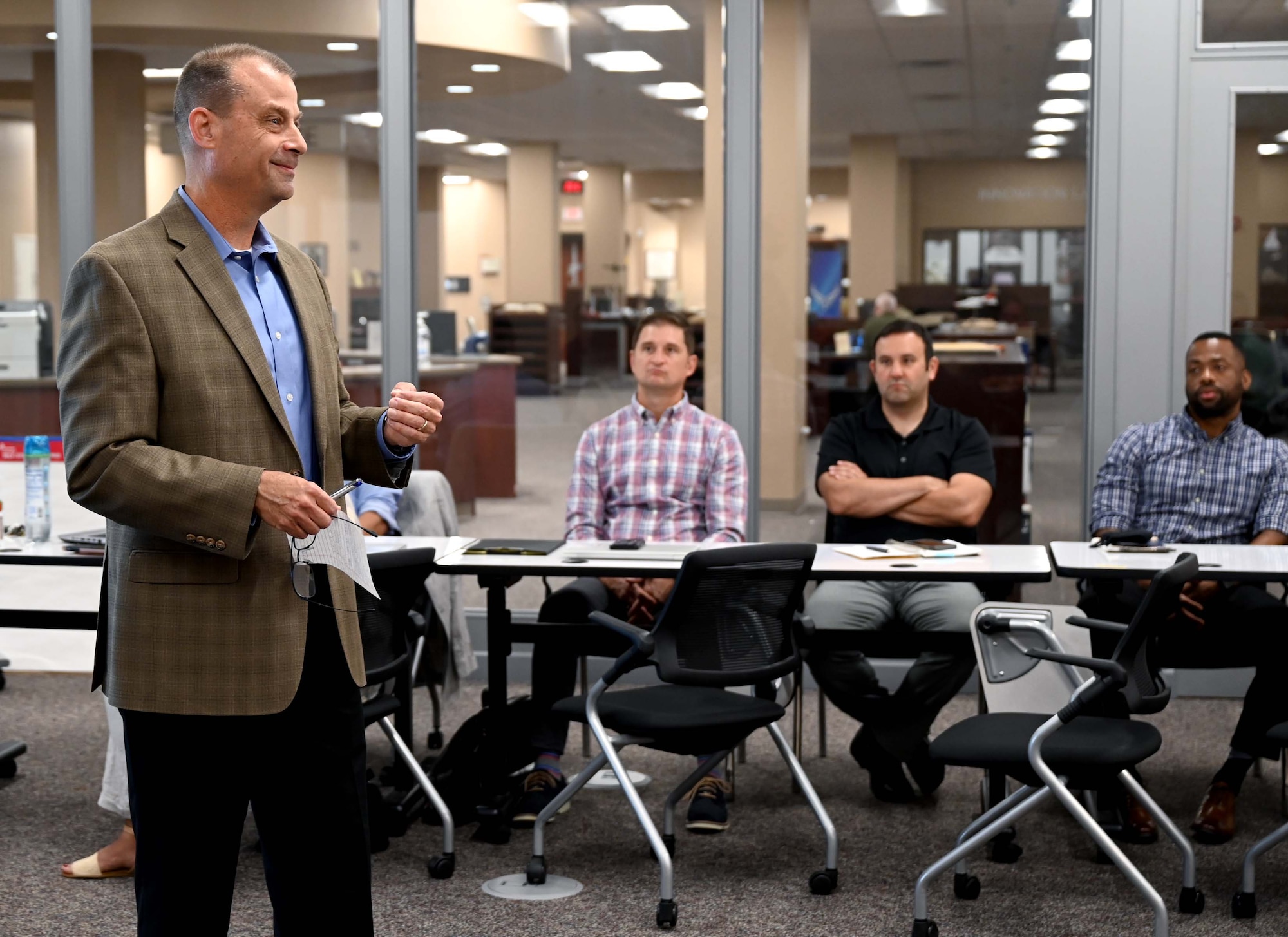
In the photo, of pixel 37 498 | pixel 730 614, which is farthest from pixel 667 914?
pixel 37 498

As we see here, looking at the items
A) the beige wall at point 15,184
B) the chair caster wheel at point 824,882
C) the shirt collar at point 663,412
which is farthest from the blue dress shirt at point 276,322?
the beige wall at point 15,184

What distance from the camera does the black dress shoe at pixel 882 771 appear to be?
168 inches

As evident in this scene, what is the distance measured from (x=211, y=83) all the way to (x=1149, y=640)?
8.32 feet

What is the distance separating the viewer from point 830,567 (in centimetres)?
391

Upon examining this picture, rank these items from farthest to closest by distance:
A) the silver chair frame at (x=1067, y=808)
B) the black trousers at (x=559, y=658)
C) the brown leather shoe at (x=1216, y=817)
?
1. the black trousers at (x=559, y=658)
2. the brown leather shoe at (x=1216, y=817)
3. the silver chair frame at (x=1067, y=808)

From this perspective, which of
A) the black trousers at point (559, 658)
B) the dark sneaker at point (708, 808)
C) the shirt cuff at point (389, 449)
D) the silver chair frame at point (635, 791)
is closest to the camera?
the shirt cuff at point (389, 449)

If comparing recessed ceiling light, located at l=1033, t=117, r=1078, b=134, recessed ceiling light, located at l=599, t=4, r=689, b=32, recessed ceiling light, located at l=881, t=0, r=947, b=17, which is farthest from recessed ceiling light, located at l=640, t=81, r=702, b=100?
recessed ceiling light, located at l=1033, t=117, r=1078, b=134

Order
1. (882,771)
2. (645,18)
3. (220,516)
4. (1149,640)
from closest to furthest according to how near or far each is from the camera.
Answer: (220,516)
(1149,640)
(882,771)
(645,18)

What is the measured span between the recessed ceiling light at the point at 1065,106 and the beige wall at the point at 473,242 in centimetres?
216

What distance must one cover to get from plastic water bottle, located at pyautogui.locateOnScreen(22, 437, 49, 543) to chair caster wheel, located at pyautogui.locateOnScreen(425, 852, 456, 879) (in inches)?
64.9

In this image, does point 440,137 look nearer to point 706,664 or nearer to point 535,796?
point 535,796

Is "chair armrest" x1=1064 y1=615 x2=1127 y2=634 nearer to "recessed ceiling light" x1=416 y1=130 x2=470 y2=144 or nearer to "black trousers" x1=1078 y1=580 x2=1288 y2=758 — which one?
"black trousers" x1=1078 y1=580 x2=1288 y2=758

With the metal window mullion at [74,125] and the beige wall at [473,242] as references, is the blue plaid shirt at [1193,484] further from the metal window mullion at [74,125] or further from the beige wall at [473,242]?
the metal window mullion at [74,125]

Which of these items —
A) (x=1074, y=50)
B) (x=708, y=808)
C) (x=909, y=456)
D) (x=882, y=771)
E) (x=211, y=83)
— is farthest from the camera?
(x=1074, y=50)
